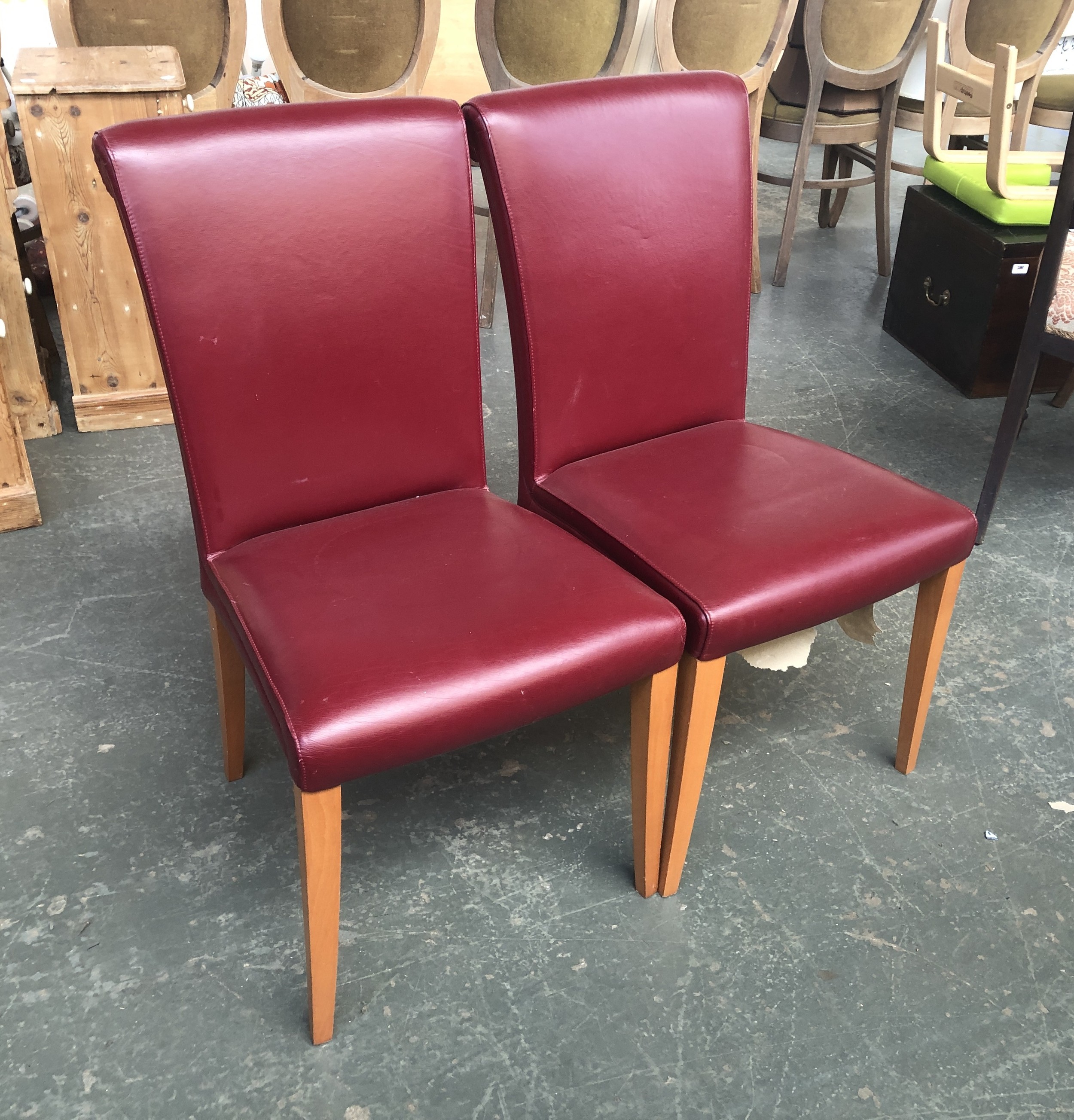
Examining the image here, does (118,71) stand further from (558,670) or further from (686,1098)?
(686,1098)

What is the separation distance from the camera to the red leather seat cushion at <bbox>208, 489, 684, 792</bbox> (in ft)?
3.44

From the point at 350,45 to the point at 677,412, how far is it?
70.5 inches

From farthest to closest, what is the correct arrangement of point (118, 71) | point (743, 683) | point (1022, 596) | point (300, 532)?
1. point (118, 71)
2. point (1022, 596)
3. point (743, 683)
4. point (300, 532)

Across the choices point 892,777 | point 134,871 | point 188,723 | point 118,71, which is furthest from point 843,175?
point 134,871

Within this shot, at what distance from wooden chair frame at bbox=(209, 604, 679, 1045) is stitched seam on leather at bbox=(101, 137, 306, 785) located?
5cm

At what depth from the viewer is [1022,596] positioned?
1.96 metres

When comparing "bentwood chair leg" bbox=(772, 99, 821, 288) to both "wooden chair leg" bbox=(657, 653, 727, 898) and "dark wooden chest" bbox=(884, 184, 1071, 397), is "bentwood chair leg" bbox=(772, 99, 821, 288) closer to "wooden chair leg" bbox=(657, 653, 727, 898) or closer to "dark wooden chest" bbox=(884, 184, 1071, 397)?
"dark wooden chest" bbox=(884, 184, 1071, 397)

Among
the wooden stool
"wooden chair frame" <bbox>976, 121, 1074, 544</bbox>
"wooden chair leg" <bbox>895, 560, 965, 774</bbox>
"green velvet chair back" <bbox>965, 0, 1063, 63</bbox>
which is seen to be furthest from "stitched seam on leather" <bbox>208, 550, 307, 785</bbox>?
"green velvet chair back" <bbox>965, 0, 1063, 63</bbox>

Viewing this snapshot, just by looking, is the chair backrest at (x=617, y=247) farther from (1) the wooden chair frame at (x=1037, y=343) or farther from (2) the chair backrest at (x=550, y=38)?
(2) the chair backrest at (x=550, y=38)

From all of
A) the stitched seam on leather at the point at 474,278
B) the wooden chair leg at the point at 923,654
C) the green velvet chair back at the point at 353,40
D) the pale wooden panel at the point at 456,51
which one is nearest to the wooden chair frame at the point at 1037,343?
the wooden chair leg at the point at 923,654

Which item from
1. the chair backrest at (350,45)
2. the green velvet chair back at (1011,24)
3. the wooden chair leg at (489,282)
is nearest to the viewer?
the chair backrest at (350,45)

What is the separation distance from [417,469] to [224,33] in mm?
1888

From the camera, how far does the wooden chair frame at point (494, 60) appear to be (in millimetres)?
2746

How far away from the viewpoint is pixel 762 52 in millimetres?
2996
